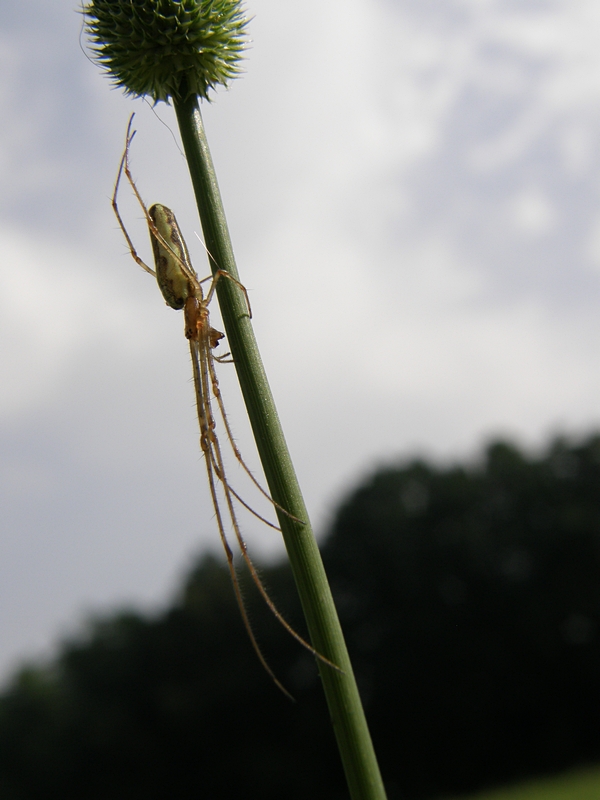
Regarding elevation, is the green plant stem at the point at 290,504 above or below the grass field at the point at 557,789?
above

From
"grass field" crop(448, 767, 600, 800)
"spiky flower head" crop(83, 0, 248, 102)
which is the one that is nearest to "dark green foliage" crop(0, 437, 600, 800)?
"grass field" crop(448, 767, 600, 800)

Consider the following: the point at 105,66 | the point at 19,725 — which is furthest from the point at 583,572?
the point at 105,66

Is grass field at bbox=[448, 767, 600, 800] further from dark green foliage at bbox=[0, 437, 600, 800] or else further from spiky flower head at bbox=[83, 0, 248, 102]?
spiky flower head at bbox=[83, 0, 248, 102]

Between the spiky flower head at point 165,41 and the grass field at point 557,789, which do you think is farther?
the grass field at point 557,789

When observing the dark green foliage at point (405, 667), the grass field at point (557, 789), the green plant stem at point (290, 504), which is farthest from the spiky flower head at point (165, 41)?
the dark green foliage at point (405, 667)

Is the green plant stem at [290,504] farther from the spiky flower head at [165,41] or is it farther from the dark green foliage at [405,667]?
the dark green foliage at [405,667]

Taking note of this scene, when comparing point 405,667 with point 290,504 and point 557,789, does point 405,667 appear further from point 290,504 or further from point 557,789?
point 290,504

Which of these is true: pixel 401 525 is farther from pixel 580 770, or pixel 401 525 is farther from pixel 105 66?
pixel 105 66
